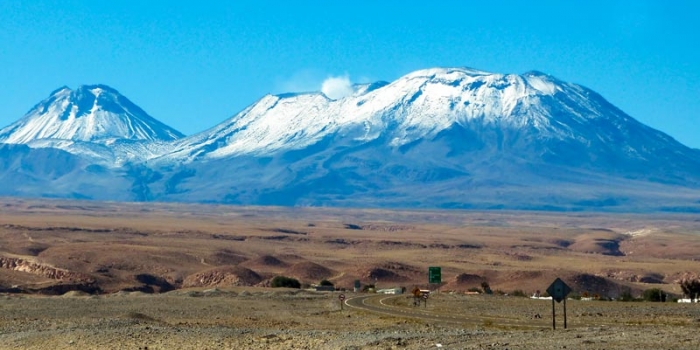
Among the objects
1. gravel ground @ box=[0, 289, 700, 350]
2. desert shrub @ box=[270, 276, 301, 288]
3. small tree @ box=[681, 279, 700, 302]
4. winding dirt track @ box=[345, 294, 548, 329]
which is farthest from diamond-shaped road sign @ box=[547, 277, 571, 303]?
desert shrub @ box=[270, 276, 301, 288]

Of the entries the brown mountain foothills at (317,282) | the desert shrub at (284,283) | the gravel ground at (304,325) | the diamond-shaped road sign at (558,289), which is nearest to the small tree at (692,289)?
the brown mountain foothills at (317,282)

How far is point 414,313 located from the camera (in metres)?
43.0

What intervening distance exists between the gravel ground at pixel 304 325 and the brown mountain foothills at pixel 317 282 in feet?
0.25

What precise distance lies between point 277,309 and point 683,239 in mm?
115592

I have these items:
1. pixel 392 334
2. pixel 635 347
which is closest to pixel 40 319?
pixel 392 334

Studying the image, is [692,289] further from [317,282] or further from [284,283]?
[317,282]

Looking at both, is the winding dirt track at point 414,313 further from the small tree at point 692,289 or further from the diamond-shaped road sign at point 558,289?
the small tree at point 692,289

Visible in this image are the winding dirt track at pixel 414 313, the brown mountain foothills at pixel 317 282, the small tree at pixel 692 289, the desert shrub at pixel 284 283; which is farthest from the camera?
the desert shrub at pixel 284 283

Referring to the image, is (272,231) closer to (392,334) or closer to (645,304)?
(645,304)

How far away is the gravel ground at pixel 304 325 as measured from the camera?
28.3 meters

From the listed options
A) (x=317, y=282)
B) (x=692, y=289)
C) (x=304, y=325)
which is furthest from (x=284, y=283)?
(x=304, y=325)

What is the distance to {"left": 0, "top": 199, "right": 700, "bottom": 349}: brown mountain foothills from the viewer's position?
31422 millimetres

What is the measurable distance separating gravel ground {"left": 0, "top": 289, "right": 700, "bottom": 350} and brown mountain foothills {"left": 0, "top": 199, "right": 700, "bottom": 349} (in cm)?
8

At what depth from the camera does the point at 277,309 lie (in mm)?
46969
